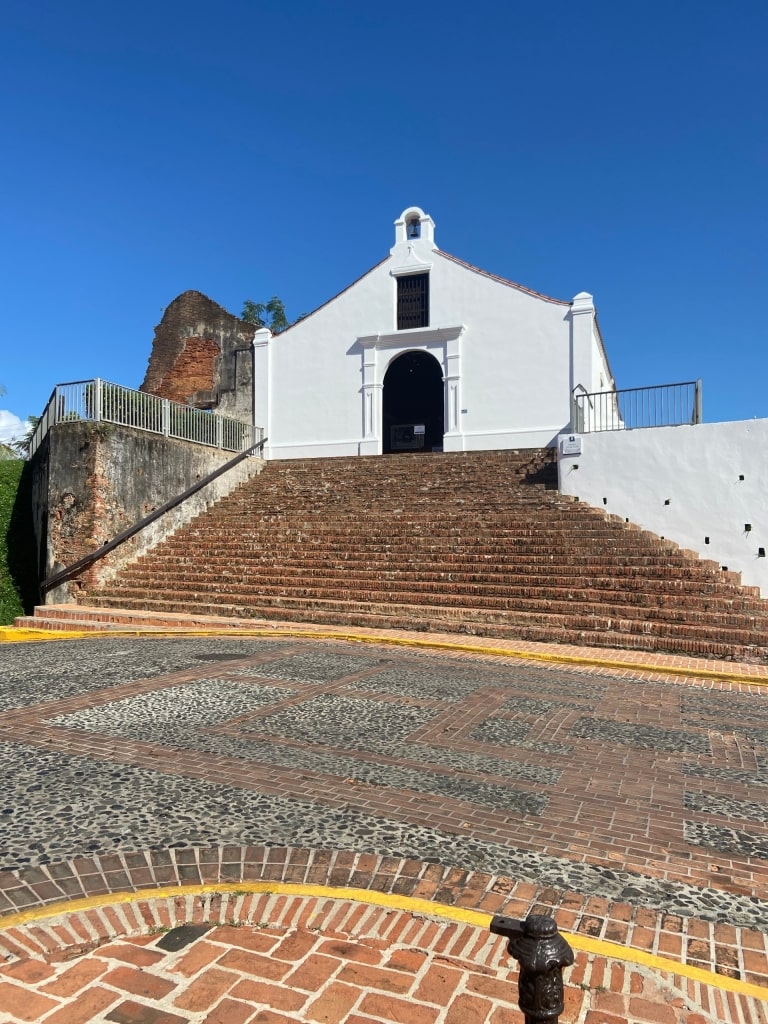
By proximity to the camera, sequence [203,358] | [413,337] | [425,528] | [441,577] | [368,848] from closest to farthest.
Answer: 1. [368,848]
2. [441,577]
3. [425,528]
4. [413,337]
5. [203,358]

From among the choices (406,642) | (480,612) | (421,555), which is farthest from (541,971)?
(421,555)

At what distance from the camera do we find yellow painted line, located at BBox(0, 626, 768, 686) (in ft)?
25.9

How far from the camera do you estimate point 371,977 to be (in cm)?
225

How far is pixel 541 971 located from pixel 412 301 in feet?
70.5

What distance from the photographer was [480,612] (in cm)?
1048

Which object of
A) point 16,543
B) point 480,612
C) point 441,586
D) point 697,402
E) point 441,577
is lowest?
point 480,612

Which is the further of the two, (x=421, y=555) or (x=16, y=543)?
(x=16, y=543)

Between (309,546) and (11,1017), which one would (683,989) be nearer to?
(11,1017)

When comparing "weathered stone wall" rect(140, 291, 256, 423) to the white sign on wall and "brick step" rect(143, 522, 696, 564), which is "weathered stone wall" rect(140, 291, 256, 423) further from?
the white sign on wall

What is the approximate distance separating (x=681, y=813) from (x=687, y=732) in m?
1.82

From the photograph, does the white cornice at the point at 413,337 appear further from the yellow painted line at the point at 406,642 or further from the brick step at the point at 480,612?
the yellow painted line at the point at 406,642

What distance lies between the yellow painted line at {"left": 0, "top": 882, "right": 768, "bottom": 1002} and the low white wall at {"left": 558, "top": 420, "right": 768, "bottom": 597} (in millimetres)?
9995

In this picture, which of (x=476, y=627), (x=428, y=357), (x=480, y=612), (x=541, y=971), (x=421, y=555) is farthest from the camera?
(x=428, y=357)

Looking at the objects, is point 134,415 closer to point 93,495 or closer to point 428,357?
point 93,495
